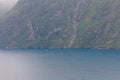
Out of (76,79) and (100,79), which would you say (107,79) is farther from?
(76,79)

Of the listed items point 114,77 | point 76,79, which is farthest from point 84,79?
point 114,77

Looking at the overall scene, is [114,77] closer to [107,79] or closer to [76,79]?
[107,79]

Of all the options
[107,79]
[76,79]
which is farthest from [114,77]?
[76,79]

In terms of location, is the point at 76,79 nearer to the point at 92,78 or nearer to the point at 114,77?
the point at 92,78

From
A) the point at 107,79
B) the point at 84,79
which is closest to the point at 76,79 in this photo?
the point at 84,79

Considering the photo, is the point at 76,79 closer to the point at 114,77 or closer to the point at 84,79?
the point at 84,79
